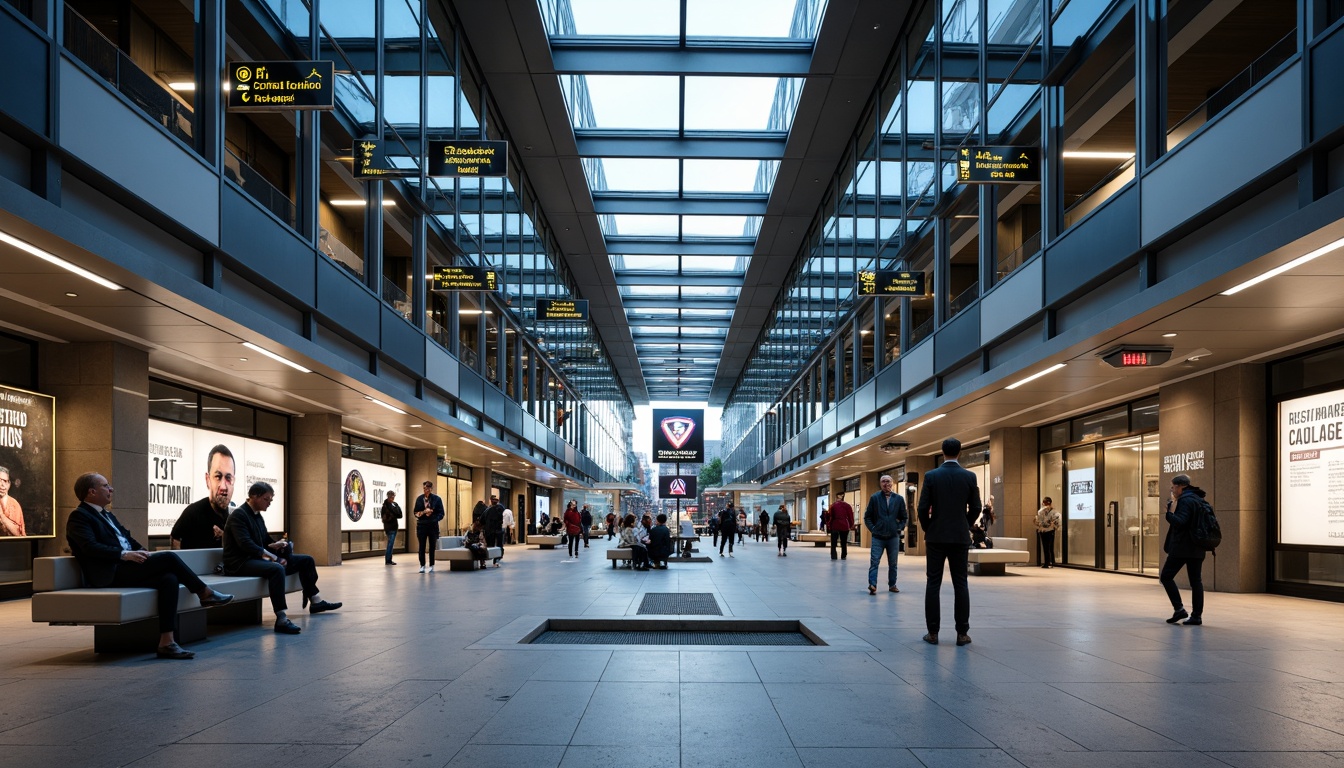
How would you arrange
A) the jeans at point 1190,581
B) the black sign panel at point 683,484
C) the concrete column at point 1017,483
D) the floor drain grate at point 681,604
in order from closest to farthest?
1. the jeans at point 1190,581
2. the floor drain grate at point 681,604
3. the concrete column at point 1017,483
4. the black sign panel at point 683,484

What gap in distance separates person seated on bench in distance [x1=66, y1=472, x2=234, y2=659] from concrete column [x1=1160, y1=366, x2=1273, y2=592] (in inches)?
516

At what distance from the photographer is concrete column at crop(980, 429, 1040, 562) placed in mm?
22125

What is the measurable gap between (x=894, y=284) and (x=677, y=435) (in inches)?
342

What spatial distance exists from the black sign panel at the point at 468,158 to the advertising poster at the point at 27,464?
21.8 ft

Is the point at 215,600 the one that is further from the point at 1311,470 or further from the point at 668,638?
the point at 1311,470

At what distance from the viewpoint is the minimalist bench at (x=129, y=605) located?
7.14 m

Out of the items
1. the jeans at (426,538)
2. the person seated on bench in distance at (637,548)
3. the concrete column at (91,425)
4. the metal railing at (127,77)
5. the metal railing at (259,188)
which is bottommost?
the person seated on bench in distance at (637,548)

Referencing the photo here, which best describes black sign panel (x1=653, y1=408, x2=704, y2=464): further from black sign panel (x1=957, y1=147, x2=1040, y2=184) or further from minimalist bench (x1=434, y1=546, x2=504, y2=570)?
black sign panel (x1=957, y1=147, x2=1040, y2=184)

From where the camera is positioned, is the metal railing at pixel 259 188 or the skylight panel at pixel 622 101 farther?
the skylight panel at pixel 622 101

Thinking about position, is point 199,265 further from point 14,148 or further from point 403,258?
point 403,258

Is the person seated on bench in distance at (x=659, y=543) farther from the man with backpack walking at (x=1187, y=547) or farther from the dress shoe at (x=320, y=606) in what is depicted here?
the man with backpack walking at (x=1187, y=547)

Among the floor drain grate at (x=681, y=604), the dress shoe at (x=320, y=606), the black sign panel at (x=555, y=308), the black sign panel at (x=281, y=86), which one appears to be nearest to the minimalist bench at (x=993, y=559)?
the floor drain grate at (x=681, y=604)

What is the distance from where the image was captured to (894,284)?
755 inches

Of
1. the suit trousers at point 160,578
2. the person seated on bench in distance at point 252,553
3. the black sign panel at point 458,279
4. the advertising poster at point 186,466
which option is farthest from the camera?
the black sign panel at point 458,279
